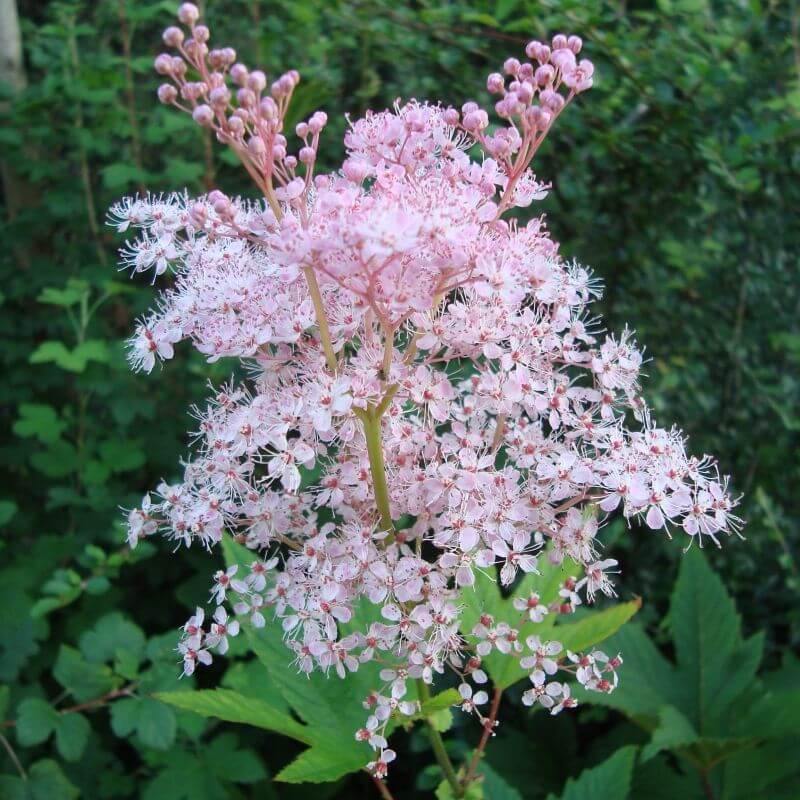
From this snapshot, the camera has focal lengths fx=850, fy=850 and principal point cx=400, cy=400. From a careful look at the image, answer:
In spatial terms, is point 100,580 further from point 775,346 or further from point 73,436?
point 775,346

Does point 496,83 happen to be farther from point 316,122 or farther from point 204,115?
point 204,115

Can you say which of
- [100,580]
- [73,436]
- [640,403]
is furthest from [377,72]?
[640,403]

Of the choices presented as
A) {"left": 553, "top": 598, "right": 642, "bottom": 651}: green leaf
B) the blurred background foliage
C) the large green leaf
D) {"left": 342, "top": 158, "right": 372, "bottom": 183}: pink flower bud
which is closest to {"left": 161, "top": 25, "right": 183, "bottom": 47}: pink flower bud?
{"left": 342, "top": 158, "right": 372, "bottom": 183}: pink flower bud

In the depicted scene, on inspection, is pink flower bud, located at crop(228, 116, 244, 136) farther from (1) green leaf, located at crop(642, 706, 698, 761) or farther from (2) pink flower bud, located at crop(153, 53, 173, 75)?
(1) green leaf, located at crop(642, 706, 698, 761)

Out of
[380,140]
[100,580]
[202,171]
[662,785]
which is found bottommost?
[662,785]

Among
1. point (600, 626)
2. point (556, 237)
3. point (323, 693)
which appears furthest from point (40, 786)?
point (556, 237)

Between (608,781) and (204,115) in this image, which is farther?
(608,781)

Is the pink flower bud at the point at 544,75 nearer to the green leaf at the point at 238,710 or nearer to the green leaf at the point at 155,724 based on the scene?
the green leaf at the point at 238,710
